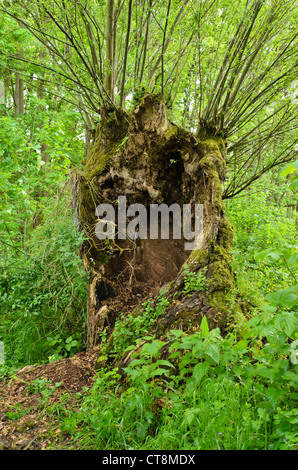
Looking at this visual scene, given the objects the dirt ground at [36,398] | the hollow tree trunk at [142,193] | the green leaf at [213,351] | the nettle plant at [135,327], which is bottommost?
the dirt ground at [36,398]

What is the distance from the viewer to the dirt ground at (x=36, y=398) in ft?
7.52

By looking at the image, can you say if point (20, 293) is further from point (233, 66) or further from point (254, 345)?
point (233, 66)

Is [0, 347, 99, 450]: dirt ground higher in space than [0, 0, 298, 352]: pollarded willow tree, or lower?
lower

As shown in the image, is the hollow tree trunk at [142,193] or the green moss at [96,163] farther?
the green moss at [96,163]

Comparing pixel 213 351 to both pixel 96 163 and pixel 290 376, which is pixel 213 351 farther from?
pixel 96 163

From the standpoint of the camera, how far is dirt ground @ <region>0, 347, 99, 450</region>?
229 centimetres

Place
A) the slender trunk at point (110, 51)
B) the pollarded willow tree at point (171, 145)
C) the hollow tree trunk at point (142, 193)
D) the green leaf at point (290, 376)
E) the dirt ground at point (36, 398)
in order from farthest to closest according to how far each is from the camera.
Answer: the slender trunk at point (110, 51) → the hollow tree trunk at point (142, 193) → the pollarded willow tree at point (171, 145) → the dirt ground at point (36, 398) → the green leaf at point (290, 376)

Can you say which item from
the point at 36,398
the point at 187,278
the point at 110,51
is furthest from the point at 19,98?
the point at 36,398

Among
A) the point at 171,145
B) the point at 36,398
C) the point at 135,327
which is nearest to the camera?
the point at 36,398

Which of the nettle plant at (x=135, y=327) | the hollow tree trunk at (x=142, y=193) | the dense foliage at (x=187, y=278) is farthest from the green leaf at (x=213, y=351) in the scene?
the hollow tree trunk at (x=142, y=193)

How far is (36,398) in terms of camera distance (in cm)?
282

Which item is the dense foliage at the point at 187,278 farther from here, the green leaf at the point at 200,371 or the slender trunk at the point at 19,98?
the slender trunk at the point at 19,98

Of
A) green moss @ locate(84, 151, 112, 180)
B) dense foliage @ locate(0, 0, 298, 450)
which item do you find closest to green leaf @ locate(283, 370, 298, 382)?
dense foliage @ locate(0, 0, 298, 450)

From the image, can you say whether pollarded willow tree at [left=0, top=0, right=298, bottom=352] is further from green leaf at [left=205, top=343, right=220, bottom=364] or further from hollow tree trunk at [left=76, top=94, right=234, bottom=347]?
green leaf at [left=205, top=343, right=220, bottom=364]
